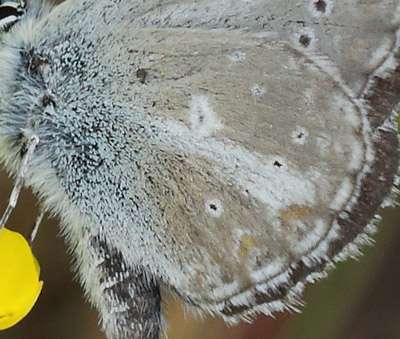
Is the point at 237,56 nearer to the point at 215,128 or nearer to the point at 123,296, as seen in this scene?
the point at 215,128

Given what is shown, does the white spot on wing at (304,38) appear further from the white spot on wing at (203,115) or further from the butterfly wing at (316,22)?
the white spot on wing at (203,115)

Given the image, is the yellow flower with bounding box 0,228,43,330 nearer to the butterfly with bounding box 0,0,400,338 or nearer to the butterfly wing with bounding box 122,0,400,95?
the butterfly with bounding box 0,0,400,338

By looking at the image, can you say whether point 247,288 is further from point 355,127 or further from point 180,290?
point 355,127

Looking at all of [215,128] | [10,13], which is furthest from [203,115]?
[10,13]

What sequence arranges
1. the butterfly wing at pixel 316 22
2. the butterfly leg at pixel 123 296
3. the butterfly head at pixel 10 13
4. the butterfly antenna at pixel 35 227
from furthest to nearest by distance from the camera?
the butterfly antenna at pixel 35 227 < the butterfly leg at pixel 123 296 < the butterfly head at pixel 10 13 < the butterfly wing at pixel 316 22

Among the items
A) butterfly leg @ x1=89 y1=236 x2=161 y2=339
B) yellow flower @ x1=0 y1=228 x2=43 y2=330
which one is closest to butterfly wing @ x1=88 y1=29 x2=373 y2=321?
butterfly leg @ x1=89 y1=236 x2=161 y2=339

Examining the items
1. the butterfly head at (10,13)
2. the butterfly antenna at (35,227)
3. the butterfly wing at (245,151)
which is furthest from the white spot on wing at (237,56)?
the butterfly antenna at (35,227)

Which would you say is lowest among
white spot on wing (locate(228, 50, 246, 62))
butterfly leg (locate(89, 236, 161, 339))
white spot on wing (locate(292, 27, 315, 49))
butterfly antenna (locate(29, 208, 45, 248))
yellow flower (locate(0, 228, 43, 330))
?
butterfly leg (locate(89, 236, 161, 339))
